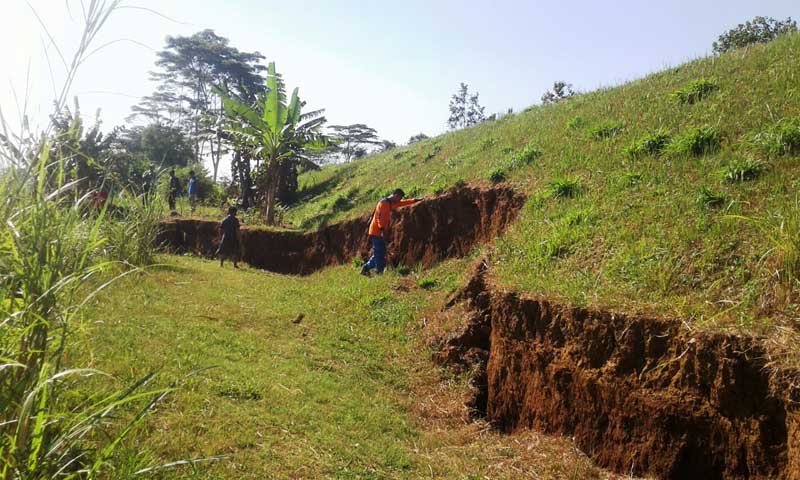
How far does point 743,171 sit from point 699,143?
1209mm

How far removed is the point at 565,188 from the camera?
7.80 m

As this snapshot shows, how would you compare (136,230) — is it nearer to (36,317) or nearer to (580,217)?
(580,217)

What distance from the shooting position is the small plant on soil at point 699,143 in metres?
6.80

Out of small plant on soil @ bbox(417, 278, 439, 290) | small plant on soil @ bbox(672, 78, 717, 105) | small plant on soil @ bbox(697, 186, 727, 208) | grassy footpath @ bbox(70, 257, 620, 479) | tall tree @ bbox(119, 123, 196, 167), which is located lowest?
grassy footpath @ bbox(70, 257, 620, 479)

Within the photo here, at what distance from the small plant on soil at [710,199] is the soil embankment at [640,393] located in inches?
72.9

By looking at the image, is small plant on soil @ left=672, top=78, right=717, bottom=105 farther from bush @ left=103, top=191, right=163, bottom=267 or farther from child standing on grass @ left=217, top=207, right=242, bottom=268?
child standing on grass @ left=217, top=207, right=242, bottom=268

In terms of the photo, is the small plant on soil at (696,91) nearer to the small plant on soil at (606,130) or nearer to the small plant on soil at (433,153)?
the small plant on soil at (606,130)

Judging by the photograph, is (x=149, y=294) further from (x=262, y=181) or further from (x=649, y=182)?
(x=262, y=181)

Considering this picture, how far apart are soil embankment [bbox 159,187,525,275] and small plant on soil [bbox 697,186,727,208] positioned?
10.6ft

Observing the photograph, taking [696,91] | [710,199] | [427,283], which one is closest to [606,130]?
[696,91]

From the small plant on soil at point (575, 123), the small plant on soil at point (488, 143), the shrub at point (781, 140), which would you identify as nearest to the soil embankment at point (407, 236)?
the small plant on soil at point (575, 123)

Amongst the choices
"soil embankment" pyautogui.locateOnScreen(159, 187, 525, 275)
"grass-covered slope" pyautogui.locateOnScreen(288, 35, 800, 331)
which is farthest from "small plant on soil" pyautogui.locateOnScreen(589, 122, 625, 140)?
"soil embankment" pyautogui.locateOnScreen(159, 187, 525, 275)

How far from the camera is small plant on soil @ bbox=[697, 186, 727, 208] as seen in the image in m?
5.54

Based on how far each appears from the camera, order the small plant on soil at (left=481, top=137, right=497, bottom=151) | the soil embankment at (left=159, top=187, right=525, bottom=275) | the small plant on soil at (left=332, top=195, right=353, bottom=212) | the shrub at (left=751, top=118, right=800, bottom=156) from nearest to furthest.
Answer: the shrub at (left=751, top=118, right=800, bottom=156) → the soil embankment at (left=159, top=187, right=525, bottom=275) → the small plant on soil at (left=481, top=137, right=497, bottom=151) → the small plant on soil at (left=332, top=195, right=353, bottom=212)
